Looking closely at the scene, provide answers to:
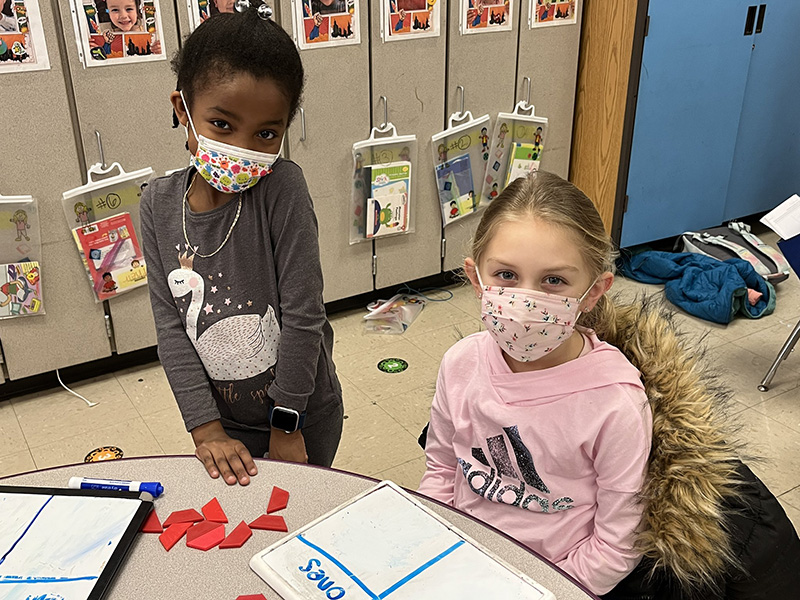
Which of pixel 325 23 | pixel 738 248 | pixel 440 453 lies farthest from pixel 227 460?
pixel 738 248

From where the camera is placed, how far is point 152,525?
103 cm

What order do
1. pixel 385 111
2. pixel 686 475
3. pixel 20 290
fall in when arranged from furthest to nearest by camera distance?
pixel 385 111 → pixel 20 290 → pixel 686 475

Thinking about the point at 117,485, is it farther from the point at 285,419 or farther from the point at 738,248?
the point at 738,248

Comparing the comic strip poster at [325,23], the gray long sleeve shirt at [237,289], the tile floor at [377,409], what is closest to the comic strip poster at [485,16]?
the comic strip poster at [325,23]

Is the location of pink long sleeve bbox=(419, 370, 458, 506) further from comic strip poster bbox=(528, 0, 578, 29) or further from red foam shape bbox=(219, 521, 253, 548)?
comic strip poster bbox=(528, 0, 578, 29)

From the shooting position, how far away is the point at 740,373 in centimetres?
280

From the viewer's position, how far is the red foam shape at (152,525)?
3.34 ft

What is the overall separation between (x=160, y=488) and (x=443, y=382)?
0.48 m

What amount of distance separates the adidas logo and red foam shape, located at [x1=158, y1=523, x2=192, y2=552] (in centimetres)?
45

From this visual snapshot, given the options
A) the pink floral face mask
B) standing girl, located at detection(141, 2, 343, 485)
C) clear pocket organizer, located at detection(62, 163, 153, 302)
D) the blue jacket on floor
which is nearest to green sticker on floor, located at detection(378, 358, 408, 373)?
clear pocket organizer, located at detection(62, 163, 153, 302)

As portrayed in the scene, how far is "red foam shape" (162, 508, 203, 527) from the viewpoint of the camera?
1.03 m

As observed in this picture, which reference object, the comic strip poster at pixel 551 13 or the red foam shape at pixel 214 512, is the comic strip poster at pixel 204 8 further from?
the red foam shape at pixel 214 512

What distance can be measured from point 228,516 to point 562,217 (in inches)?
25.5

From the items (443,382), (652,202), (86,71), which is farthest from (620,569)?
(652,202)
